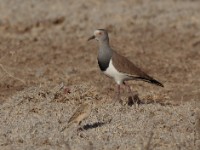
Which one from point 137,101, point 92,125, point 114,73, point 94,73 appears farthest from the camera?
point 94,73

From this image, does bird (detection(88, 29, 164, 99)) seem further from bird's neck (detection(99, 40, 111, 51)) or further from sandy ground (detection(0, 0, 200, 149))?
sandy ground (detection(0, 0, 200, 149))

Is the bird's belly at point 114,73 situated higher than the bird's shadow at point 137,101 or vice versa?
the bird's belly at point 114,73

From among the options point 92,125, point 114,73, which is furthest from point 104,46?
point 92,125

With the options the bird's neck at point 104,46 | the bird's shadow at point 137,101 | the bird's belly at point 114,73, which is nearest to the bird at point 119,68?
the bird's belly at point 114,73

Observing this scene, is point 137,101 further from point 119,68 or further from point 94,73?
point 94,73

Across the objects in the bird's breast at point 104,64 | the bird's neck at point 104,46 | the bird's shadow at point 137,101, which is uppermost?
the bird's neck at point 104,46

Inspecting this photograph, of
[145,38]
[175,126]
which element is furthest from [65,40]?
[175,126]

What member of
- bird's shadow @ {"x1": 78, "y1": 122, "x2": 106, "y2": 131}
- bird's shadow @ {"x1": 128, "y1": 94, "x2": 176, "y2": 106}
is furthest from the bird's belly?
bird's shadow @ {"x1": 78, "y1": 122, "x2": 106, "y2": 131}

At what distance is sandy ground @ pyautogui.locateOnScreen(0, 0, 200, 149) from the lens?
9.06m

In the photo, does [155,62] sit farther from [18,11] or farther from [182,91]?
[18,11]

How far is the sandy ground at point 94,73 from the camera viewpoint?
906 cm

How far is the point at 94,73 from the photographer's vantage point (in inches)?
559

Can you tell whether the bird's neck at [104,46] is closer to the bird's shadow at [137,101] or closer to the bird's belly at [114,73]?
the bird's belly at [114,73]

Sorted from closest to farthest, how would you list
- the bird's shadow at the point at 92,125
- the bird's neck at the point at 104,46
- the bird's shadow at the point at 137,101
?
the bird's shadow at the point at 92,125
the bird's shadow at the point at 137,101
the bird's neck at the point at 104,46
